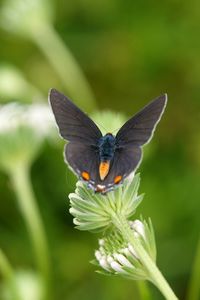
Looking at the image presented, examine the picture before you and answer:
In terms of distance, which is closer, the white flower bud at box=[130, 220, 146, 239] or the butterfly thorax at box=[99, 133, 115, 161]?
the white flower bud at box=[130, 220, 146, 239]

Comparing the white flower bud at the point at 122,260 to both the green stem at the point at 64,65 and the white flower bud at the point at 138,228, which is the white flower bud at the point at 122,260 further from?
the green stem at the point at 64,65

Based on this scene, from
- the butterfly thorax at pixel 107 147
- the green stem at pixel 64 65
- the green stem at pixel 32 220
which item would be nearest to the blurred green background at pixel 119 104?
the green stem at pixel 64 65

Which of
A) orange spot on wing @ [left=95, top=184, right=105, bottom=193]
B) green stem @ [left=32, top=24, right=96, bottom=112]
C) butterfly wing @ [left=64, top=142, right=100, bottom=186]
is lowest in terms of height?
orange spot on wing @ [left=95, top=184, right=105, bottom=193]

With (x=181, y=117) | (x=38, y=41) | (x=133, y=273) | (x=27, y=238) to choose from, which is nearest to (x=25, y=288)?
(x=27, y=238)

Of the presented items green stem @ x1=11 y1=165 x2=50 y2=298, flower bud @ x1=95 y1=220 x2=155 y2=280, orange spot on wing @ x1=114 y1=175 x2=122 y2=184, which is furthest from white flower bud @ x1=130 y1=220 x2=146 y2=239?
green stem @ x1=11 y1=165 x2=50 y2=298

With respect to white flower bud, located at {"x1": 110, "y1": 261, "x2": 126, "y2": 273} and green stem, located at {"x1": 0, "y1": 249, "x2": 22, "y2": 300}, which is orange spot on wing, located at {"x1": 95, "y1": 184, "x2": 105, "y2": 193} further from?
green stem, located at {"x1": 0, "y1": 249, "x2": 22, "y2": 300}

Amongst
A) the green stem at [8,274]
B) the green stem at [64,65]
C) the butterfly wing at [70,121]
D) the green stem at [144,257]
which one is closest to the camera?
the green stem at [144,257]

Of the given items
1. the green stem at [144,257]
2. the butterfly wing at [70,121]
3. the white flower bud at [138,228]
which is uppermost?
the butterfly wing at [70,121]
